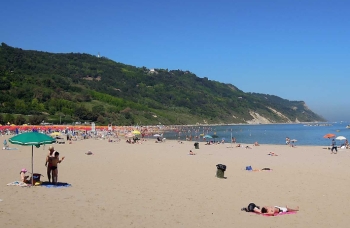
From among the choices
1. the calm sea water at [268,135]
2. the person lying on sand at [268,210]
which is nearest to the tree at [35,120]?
the calm sea water at [268,135]

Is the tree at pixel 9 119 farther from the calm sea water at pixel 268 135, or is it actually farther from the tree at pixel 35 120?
the calm sea water at pixel 268 135

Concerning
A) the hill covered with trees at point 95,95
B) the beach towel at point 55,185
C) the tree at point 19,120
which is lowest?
the beach towel at point 55,185

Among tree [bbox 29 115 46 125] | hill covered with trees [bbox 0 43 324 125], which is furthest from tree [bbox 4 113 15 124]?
tree [bbox 29 115 46 125]

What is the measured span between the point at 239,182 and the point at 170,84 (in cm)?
17499

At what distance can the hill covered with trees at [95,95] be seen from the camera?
84.2 meters

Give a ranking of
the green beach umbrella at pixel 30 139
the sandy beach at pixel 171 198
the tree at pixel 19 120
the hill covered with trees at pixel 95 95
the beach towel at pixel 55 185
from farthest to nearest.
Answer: the hill covered with trees at pixel 95 95, the tree at pixel 19 120, the beach towel at pixel 55 185, the green beach umbrella at pixel 30 139, the sandy beach at pixel 171 198

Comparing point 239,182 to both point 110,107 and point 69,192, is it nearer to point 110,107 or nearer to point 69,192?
point 69,192

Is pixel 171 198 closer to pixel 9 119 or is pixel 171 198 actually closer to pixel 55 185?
pixel 55 185

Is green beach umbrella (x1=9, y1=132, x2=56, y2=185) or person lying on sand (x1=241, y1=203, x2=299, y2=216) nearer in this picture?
person lying on sand (x1=241, y1=203, x2=299, y2=216)

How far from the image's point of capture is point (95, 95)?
114m

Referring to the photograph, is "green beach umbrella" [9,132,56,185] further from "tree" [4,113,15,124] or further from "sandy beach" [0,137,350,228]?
"tree" [4,113,15,124]

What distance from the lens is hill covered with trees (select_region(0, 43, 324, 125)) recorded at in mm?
84206

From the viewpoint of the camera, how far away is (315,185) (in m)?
13.3

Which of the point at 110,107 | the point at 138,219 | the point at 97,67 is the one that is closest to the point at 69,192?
the point at 138,219
